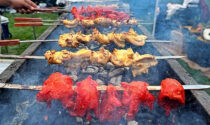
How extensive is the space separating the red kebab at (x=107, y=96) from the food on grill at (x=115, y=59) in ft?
2.30

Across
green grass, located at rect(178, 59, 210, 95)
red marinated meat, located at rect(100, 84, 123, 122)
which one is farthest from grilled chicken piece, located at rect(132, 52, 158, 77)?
green grass, located at rect(178, 59, 210, 95)

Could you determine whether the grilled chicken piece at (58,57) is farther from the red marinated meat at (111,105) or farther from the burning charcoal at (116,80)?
the red marinated meat at (111,105)

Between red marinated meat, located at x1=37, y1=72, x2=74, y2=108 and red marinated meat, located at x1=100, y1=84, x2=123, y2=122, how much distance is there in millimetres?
451

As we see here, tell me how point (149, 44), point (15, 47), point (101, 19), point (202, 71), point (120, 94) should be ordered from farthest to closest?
1. point (15, 47)
2. point (202, 71)
3. point (101, 19)
4. point (149, 44)
5. point (120, 94)

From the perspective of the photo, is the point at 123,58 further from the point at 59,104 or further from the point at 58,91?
the point at 59,104

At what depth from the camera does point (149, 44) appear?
14.8ft

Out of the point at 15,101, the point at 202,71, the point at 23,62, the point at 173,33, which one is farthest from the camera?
the point at 173,33

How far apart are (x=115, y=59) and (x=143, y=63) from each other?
503mm

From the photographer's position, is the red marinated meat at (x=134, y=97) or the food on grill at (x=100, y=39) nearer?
the red marinated meat at (x=134, y=97)

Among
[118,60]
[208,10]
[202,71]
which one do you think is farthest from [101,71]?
[208,10]

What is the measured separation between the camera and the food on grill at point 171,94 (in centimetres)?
203

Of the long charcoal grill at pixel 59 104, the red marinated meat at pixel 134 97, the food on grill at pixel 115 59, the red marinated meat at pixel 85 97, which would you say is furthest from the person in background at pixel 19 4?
the red marinated meat at pixel 134 97

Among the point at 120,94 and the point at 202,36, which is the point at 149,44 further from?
the point at 202,36

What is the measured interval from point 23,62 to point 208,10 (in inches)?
365
